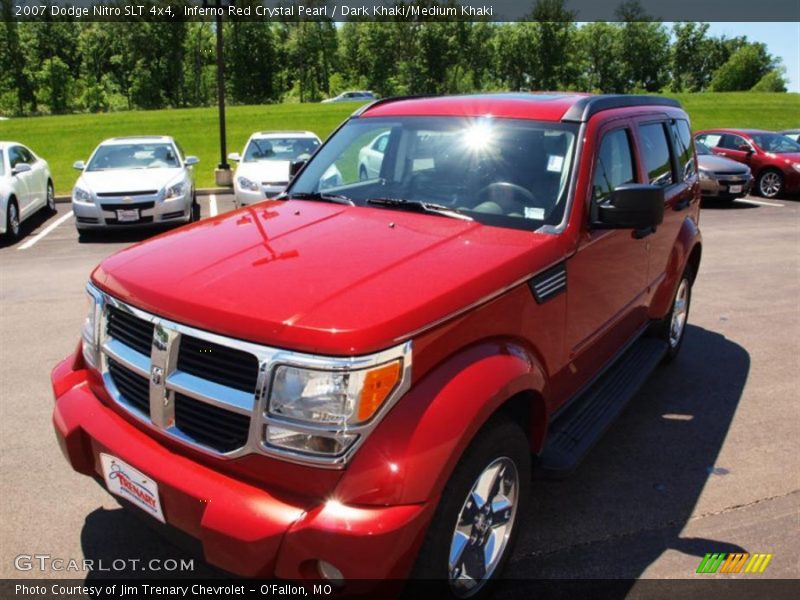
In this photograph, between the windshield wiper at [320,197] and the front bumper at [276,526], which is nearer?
the front bumper at [276,526]

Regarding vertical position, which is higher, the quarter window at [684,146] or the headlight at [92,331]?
the quarter window at [684,146]

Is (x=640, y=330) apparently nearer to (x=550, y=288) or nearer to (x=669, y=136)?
→ (x=669, y=136)

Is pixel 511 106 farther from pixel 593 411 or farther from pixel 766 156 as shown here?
pixel 766 156

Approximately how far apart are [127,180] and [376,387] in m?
10.1

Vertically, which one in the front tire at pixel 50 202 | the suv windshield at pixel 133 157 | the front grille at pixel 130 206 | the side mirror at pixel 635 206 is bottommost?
the front tire at pixel 50 202

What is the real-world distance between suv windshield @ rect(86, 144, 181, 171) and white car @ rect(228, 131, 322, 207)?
3.99 feet

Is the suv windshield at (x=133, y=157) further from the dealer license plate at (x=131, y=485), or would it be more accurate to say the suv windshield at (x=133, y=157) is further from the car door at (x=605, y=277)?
the dealer license plate at (x=131, y=485)

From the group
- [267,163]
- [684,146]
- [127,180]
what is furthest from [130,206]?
[684,146]

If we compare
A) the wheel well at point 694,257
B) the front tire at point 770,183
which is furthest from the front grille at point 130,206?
the front tire at point 770,183

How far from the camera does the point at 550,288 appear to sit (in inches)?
114

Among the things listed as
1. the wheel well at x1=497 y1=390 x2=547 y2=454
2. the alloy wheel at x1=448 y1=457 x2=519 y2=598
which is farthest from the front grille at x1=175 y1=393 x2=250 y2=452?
the wheel well at x1=497 y1=390 x2=547 y2=454

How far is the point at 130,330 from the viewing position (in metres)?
2.55

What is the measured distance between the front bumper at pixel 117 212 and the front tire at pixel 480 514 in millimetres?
9255

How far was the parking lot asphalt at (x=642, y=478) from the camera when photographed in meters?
3.03
